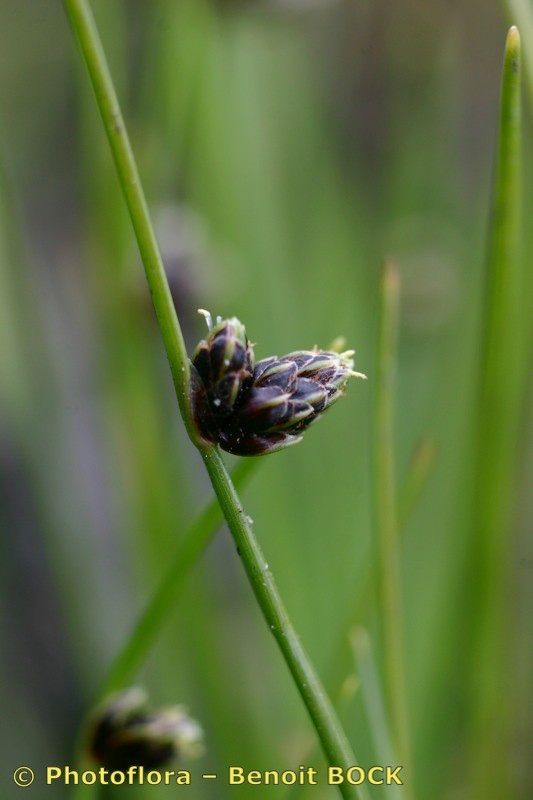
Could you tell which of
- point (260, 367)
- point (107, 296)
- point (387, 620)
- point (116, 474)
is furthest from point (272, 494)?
point (260, 367)

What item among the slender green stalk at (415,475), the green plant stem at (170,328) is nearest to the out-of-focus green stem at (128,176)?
the green plant stem at (170,328)

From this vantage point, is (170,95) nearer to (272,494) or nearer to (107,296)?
(107,296)

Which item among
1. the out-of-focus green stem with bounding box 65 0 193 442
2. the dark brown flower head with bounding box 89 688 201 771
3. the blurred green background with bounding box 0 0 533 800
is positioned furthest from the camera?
the blurred green background with bounding box 0 0 533 800

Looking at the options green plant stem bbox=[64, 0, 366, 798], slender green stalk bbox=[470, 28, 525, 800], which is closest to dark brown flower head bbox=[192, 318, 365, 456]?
green plant stem bbox=[64, 0, 366, 798]

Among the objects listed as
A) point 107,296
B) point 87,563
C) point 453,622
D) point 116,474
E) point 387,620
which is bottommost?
point 387,620

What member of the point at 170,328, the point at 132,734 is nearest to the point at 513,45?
the point at 170,328

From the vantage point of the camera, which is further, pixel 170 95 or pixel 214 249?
pixel 214 249

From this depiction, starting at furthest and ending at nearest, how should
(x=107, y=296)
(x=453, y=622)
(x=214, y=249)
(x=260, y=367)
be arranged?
(x=214, y=249) < (x=107, y=296) < (x=453, y=622) < (x=260, y=367)

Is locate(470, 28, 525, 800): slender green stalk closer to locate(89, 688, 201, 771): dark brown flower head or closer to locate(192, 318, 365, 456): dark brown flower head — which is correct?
locate(192, 318, 365, 456): dark brown flower head
